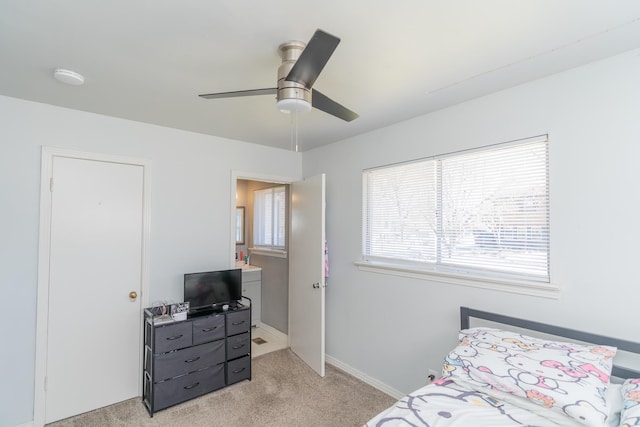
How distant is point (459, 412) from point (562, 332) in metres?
0.91

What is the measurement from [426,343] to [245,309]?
173cm

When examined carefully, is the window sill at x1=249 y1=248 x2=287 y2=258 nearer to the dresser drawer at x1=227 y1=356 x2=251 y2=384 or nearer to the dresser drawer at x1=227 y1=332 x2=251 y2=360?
the dresser drawer at x1=227 y1=332 x2=251 y2=360

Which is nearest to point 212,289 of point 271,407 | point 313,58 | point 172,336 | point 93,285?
point 172,336

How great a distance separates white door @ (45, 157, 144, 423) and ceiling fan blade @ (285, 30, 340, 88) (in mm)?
2181

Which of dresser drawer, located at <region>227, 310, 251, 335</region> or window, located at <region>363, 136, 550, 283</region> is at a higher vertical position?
window, located at <region>363, 136, 550, 283</region>

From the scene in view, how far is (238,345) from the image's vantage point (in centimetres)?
306

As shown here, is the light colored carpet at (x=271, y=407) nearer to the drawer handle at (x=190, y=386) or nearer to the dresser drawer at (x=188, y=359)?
the drawer handle at (x=190, y=386)

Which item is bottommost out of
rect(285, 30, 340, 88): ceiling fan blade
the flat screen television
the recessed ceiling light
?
the flat screen television

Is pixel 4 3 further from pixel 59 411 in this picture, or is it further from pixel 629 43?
pixel 629 43

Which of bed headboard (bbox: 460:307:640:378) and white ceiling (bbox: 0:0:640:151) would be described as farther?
bed headboard (bbox: 460:307:640:378)

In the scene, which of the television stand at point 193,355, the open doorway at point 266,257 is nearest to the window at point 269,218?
the open doorway at point 266,257

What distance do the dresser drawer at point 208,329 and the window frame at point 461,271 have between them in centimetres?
146

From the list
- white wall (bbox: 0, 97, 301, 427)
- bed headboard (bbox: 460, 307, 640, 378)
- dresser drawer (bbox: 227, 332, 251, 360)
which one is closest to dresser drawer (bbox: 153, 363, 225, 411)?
dresser drawer (bbox: 227, 332, 251, 360)

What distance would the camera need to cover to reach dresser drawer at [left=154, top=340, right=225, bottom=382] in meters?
2.61
